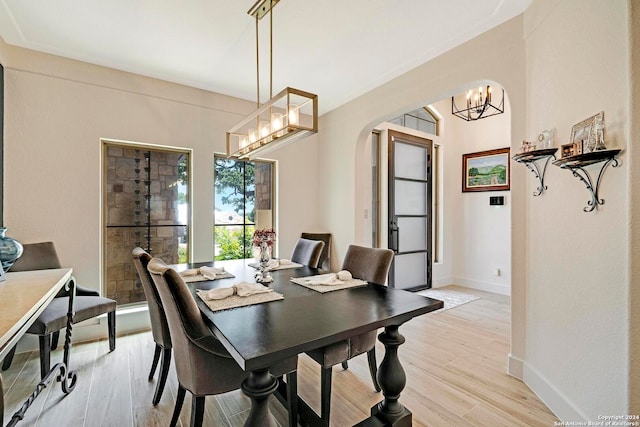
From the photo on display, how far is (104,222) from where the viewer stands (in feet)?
10.5

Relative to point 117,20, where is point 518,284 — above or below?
below

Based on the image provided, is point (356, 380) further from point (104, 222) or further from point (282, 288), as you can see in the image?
point (104, 222)

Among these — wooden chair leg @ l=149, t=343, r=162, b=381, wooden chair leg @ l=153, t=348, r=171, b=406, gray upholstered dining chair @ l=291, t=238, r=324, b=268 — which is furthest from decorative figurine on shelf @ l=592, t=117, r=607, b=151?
wooden chair leg @ l=149, t=343, r=162, b=381

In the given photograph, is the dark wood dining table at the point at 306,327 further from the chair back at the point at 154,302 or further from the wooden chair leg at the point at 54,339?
the wooden chair leg at the point at 54,339

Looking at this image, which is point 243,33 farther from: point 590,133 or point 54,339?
point 54,339

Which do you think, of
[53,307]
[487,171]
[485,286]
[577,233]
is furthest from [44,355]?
[487,171]

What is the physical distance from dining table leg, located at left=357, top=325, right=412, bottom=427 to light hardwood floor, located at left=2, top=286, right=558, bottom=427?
30cm

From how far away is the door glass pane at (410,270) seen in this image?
4609 mm

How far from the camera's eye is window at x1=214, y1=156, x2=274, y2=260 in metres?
3.86

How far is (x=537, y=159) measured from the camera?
2.04 meters

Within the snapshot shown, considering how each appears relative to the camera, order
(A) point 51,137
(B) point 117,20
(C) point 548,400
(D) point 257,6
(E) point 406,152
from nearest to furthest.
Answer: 1. (C) point 548,400
2. (D) point 257,6
3. (B) point 117,20
4. (A) point 51,137
5. (E) point 406,152

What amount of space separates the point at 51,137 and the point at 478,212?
568 cm

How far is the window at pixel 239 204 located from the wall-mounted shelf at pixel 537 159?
Answer: 2.96 m

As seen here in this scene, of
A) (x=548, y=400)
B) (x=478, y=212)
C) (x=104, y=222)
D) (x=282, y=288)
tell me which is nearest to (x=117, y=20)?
(x=104, y=222)
